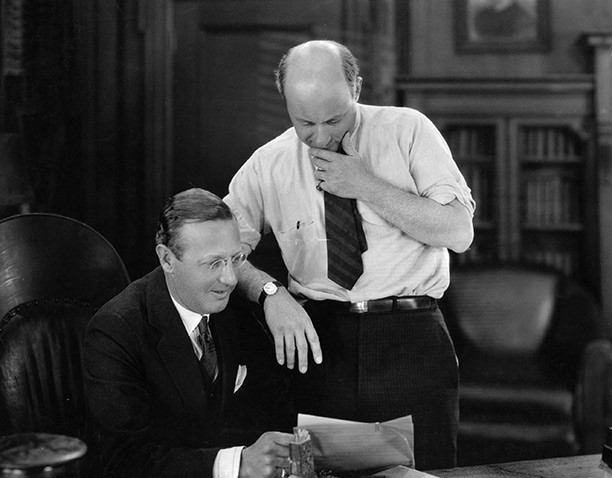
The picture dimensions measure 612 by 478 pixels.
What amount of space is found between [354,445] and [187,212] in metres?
0.63

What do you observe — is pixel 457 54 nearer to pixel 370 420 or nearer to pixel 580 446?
pixel 580 446

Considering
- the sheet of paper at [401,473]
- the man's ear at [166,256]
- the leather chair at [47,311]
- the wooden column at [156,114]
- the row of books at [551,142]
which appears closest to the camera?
the sheet of paper at [401,473]

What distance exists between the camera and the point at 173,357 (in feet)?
5.99

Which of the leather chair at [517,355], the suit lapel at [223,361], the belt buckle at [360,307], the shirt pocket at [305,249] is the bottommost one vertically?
the leather chair at [517,355]

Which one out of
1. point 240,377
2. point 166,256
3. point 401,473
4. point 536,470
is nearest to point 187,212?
point 166,256

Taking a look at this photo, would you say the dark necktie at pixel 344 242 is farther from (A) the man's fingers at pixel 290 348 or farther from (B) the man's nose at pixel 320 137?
(A) the man's fingers at pixel 290 348

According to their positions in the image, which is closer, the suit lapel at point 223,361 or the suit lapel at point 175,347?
the suit lapel at point 175,347

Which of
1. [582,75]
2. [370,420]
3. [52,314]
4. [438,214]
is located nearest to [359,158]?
[438,214]

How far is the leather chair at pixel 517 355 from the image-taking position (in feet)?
12.3

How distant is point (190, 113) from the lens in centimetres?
337

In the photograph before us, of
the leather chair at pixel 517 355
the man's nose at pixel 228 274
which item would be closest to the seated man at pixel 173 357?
the man's nose at pixel 228 274

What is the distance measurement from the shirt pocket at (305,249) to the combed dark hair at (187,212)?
475mm

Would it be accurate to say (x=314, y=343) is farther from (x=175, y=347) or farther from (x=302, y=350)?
(x=175, y=347)

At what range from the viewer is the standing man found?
2.08 metres
